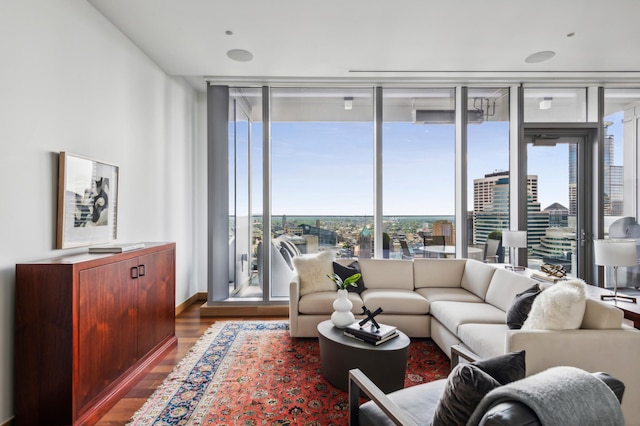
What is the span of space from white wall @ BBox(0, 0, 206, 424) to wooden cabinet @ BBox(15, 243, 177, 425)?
0.11 meters

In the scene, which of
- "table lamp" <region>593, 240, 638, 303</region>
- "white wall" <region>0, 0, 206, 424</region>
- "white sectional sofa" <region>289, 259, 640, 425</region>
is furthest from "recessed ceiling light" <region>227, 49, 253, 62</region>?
"table lamp" <region>593, 240, 638, 303</region>

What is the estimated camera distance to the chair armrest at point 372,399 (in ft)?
3.94

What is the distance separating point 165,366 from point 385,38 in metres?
3.81

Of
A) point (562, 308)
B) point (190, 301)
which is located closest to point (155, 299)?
point (190, 301)

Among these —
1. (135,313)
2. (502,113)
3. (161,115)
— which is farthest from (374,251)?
(161,115)

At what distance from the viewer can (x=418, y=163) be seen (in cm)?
451

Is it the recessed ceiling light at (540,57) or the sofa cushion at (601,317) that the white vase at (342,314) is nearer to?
the sofa cushion at (601,317)

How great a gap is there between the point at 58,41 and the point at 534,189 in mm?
5456

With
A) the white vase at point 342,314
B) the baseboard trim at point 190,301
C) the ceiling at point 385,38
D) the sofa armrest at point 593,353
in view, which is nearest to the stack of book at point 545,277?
the sofa armrest at point 593,353

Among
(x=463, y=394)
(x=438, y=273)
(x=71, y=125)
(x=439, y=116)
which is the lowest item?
(x=438, y=273)

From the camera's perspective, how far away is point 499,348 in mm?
2186

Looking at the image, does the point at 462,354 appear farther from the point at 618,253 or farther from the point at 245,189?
the point at 245,189

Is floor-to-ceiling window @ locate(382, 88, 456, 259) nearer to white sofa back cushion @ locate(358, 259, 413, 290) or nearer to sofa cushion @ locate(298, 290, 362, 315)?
white sofa back cushion @ locate(358, 259, 413, 290)

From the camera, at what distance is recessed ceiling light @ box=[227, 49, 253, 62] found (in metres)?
3.50
